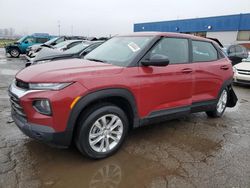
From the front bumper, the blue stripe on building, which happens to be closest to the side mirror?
the front bumper

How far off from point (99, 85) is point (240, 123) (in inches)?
141

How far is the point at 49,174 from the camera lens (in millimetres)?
2943

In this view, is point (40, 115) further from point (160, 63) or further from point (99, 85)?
point (160, 63)

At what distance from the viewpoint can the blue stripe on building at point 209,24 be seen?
3025 centimetres

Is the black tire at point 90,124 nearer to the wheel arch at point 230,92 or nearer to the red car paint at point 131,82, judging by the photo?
the red car paint at point 131,82

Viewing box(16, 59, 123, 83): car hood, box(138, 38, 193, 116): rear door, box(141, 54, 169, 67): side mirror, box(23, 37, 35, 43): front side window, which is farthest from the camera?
box(23, 37, 35, 43): front side window

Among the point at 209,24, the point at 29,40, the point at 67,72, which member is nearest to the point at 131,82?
the point at 67,72

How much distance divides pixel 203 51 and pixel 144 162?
2612 mm

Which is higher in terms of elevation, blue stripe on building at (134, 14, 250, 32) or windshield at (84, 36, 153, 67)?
blue stripe on building at (134, 14, 250, 32)

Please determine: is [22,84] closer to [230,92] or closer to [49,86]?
[49,86]

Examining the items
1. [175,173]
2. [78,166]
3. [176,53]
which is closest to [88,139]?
[78,166]

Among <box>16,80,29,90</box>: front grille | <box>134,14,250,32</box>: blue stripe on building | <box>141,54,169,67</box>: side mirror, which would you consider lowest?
<box>16,80,29,90</box>: front grille

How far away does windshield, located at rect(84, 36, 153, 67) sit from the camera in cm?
361

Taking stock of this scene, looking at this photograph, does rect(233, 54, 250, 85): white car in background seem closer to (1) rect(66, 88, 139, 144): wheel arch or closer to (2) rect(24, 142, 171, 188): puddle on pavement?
(1) rect(66, 88, 139, 144): wheel arch
